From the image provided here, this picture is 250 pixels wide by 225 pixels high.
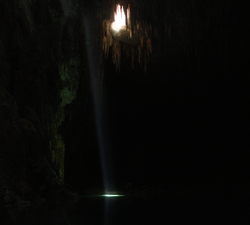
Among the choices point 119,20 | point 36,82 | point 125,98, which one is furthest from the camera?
point 125,98

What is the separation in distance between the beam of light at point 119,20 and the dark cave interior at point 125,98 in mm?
197

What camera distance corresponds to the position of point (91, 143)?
61.0 feet

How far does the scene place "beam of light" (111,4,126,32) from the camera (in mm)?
6478

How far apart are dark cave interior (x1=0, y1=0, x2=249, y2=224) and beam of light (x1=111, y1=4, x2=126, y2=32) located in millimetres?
197

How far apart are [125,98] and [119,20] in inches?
386

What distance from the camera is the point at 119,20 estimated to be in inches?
268

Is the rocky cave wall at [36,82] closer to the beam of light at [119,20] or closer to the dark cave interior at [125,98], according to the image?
the dark cave interior at [125,98]

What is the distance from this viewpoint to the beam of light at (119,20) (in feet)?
21.3

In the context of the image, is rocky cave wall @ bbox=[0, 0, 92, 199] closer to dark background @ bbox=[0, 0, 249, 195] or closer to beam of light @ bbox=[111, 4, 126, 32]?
dark background @ bbox=[0, 0, 249, 195]

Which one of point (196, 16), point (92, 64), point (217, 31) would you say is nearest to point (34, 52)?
point (92, 64)

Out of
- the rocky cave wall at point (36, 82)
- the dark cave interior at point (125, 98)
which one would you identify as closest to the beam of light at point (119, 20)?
the dark cave interior at point (125, 98)

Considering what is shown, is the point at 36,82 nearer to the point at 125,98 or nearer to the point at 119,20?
the point at 119,20

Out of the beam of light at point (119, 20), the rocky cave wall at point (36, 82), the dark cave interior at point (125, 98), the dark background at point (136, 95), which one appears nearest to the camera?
the beam of light at point (119, 20)

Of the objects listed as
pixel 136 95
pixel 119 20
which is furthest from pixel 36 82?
pixel 136 95
